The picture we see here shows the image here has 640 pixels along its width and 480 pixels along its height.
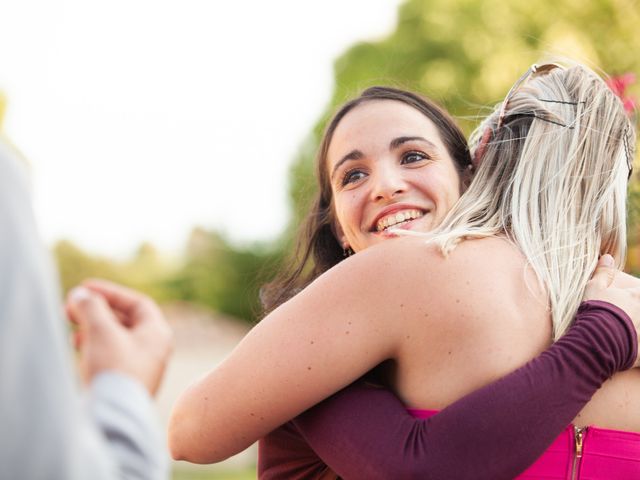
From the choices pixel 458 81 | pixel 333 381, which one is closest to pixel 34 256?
pixel 333 381

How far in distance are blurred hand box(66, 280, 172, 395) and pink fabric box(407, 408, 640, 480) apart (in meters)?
0.89

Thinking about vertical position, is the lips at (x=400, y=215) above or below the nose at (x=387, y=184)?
below

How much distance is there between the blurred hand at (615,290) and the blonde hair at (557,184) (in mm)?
34

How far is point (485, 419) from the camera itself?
209 centimetres

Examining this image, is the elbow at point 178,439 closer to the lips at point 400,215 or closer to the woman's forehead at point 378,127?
the lips at point 400,215

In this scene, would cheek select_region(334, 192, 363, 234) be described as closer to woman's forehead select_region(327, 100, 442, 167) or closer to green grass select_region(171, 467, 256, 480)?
woman's forehead select_region(327, 100, 442, 167)

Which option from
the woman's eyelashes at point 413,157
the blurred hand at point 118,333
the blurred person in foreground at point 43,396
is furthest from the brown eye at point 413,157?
the blurred person in foreground at point 43,396

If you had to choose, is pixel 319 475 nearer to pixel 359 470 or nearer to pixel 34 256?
pixel 359 470

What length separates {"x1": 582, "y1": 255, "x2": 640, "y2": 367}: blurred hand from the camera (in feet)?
7.67

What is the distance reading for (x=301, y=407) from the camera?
7.31ft

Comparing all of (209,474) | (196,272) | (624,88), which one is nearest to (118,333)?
(624,88)

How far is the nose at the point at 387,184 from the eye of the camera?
2.92 m

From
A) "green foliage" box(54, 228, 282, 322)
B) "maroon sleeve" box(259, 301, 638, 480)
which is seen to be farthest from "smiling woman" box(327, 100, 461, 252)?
"green foliage" box(54, 228, 282, 322)

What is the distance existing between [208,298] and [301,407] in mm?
29623
